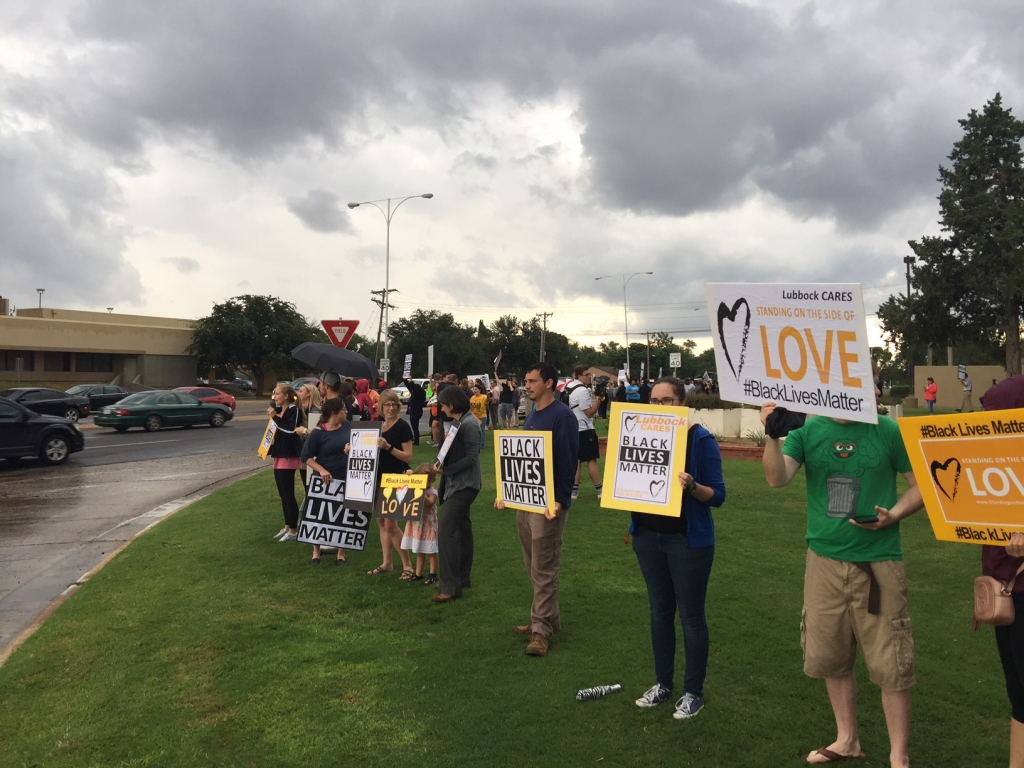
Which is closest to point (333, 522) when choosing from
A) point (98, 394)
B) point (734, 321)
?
point (734, 321)

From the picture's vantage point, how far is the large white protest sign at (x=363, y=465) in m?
8.16

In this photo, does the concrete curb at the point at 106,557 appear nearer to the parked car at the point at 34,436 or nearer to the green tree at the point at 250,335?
the parked car at the point at 34,436

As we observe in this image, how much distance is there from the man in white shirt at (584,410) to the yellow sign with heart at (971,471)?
768 cm

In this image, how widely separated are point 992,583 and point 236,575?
6.85 meters

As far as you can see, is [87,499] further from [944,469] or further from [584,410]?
[944,469]

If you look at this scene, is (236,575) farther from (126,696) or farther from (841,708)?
(841,708)

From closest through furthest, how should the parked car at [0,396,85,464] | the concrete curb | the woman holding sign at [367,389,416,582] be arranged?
the concrete curb < the woman holding sign at [367,389,416,582] < the parked car at [0,396,85,464]

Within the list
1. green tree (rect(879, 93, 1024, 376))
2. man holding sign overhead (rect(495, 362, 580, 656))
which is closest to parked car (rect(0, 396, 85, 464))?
man holding sign overhead (rect(495, 362, 580, 656))

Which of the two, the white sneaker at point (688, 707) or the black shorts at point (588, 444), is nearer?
the white sneaker at point (688, 707)

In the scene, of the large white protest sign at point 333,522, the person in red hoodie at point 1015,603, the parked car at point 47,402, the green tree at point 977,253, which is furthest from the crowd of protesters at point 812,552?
the green tree at point 977,253

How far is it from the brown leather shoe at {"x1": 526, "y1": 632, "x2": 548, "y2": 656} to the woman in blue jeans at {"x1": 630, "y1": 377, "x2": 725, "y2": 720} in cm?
103

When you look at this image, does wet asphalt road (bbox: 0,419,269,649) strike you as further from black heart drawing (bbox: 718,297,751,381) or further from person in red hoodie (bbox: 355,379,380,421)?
black heart drawing (bbox: 718,297,751,381)

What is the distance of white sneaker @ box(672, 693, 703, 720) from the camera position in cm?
469

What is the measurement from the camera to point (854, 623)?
3.89 metres
